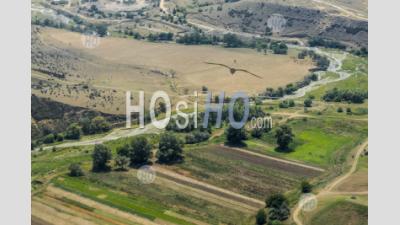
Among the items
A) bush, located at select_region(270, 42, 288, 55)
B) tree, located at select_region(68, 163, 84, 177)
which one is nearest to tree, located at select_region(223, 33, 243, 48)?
bush, located at select_region(270, 42, 288, 55)

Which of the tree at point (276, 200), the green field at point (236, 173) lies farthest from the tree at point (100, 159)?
the tree at point (276, 200)

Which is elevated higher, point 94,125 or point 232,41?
point 232,41

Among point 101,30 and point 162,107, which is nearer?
point 162,107

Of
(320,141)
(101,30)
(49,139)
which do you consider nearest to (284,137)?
(320,141)

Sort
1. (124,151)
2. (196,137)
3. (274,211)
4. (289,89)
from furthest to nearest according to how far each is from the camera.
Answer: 1. (289,89)
2. (196,137)
3. (124,151)
4. (274,211)

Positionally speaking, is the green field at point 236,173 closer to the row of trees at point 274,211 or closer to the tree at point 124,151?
the row of trees at point 274,211

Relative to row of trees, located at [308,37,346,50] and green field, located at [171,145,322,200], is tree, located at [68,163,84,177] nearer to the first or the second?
green field, located at [171,145,322,200]

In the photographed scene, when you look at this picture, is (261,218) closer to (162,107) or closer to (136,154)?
(136,154)

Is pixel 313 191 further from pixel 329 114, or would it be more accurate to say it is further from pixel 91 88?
pixel 91 88
